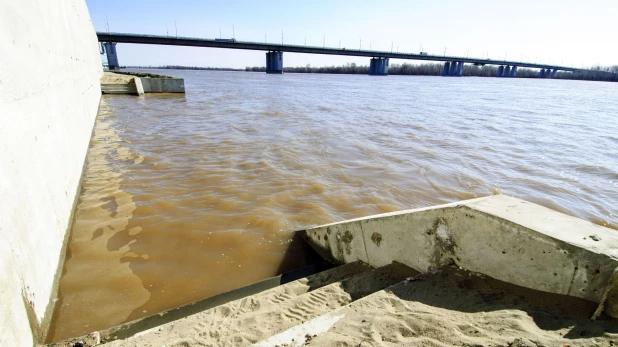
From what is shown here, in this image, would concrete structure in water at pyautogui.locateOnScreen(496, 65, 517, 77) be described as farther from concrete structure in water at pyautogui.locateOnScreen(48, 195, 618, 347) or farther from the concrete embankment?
concrete structure in water at pyautogui.locateOnScreen(48, 195, 618, 347)

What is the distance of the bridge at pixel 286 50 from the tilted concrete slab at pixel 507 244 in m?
73.3

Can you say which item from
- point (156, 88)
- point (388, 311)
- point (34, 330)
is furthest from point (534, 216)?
point (156, 88)

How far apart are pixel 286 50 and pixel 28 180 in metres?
81.6

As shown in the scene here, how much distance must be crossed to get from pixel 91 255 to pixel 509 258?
4.32 m

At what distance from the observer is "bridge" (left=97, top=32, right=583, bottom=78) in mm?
64125

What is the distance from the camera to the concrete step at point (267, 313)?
2162 mm

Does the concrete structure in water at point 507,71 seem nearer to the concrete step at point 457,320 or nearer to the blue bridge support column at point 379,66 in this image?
Answer: the blue bridge support column at point 379,66

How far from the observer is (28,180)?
2.66 m

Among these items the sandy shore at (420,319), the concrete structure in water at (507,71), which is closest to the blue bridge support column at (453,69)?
the concrete structure in water at (507,71)

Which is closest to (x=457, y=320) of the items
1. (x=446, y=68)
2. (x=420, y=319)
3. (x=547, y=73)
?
(x=420, y=319)

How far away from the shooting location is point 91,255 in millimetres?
3734

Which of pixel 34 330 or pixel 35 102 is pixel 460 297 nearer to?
pixel 34 330

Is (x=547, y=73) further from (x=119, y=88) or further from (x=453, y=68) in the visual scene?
(x=119, y=88)

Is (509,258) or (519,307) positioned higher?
(509,258)
